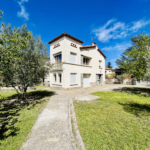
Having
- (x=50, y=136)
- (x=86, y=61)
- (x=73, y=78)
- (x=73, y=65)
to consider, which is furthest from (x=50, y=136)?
(x=86, y=61)

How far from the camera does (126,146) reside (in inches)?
95.8

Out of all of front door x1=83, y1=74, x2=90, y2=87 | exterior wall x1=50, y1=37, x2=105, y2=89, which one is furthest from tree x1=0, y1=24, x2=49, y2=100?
front door x1=83, y1=74, x2=90, y2=87

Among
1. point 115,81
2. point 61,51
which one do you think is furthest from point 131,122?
point 115,81

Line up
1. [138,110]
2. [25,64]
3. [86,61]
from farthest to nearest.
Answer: [86,61]
[25,64]
[138,110]

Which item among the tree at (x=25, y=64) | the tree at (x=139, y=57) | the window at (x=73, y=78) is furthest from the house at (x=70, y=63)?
the tree at (x=139, y=57)

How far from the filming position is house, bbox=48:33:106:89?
1230cm

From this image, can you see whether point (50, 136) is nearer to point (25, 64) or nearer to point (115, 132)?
point (115, 132)

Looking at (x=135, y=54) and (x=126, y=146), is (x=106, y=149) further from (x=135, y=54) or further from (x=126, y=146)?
(x=135, y=54)

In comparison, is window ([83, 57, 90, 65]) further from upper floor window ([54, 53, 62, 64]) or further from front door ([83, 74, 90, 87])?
upper floor window ([54, 53, 62, 64])

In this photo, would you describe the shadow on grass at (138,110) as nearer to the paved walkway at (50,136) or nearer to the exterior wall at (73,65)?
the paved walkway at (50,136)

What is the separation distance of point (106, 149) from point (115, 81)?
22.9 m

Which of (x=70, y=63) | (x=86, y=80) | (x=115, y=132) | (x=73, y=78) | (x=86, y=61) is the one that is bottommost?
(x=115, y=132)

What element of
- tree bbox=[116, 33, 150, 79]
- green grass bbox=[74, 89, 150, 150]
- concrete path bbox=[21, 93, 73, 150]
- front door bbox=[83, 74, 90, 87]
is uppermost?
tree bbox=[116, 33, 150, 79]

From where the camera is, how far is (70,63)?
12.7m
